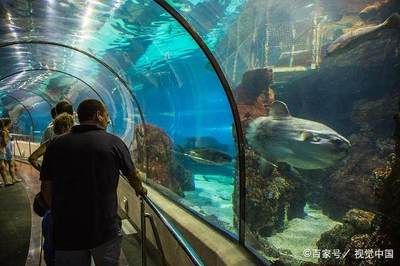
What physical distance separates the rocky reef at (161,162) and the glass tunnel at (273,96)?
0.16 ft

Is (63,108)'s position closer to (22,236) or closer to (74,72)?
(22,236)

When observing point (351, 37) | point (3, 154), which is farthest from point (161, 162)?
point (351, 37)

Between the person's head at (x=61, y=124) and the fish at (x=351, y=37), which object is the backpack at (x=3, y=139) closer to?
the person's head at (x=61, y=124)

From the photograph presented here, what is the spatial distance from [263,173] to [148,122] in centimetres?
527

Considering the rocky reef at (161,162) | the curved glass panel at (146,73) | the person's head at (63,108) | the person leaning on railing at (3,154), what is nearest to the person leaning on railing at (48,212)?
the person's head at (63,108)

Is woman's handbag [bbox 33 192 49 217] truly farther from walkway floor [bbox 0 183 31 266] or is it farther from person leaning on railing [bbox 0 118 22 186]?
person leaning on railing [bbox 0 118 22 186]

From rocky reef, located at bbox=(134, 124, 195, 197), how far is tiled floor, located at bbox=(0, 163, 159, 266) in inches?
122

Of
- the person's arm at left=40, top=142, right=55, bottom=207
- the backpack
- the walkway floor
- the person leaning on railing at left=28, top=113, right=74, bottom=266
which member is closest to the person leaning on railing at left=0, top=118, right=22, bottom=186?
the backpack

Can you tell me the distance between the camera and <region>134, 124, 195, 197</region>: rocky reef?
32.0ft

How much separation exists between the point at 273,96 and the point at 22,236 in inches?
218

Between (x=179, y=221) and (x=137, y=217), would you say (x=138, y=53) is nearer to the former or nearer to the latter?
(x=137, y=217)

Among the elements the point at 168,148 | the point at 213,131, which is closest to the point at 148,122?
the point at 168,148

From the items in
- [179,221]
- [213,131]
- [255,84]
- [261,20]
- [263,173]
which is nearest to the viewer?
[179,221]

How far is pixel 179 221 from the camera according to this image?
5559mm
